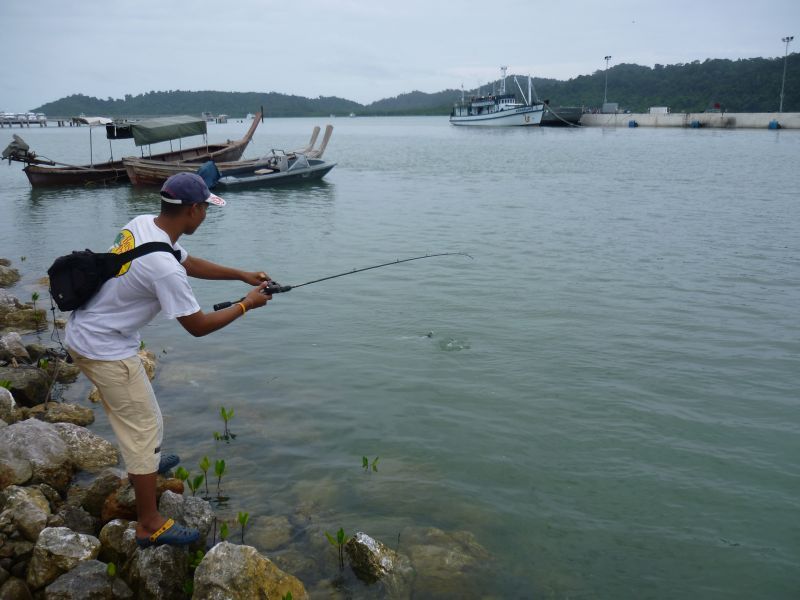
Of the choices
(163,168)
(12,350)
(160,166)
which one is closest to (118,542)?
(12,350)

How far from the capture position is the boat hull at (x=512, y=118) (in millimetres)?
98875

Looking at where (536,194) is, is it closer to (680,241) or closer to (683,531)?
(680,241)

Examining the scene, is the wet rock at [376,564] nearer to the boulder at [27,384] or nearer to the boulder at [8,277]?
the boulder at [27,384]

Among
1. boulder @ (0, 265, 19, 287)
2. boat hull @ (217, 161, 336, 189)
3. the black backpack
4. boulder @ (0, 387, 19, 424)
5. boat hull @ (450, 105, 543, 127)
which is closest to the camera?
the black backpack

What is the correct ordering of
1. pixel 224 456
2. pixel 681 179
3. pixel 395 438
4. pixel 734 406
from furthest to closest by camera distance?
pixel 681 179, pixel 734 406, pixel 395 438, pixel 224 456

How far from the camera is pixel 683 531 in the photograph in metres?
5.40

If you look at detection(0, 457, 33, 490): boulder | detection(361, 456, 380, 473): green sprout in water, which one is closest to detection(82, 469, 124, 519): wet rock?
detection(0, 457, 33, 490): boulder

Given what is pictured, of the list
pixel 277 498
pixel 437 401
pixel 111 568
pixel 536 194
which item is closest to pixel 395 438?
pixel 437 401

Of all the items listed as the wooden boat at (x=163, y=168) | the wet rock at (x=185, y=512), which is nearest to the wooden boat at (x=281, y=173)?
the wooden boat at (x=163, y=168)

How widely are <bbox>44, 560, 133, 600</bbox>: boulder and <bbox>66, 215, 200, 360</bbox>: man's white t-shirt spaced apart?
52.4 inches

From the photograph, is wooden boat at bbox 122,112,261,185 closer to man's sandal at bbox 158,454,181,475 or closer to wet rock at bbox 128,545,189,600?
man's sandal at bbox 158,454,181,475

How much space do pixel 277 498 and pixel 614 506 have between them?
2.87 m

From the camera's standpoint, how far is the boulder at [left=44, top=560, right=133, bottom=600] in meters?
4.03

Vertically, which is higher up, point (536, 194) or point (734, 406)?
point (536, 194)
